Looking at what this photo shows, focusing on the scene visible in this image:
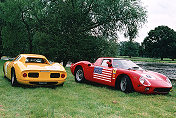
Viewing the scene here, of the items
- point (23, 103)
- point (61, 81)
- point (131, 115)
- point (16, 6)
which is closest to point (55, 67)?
point (61, 81)

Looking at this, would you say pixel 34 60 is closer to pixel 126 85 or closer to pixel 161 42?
pixel 126 85

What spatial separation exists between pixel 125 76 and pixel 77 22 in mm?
13722

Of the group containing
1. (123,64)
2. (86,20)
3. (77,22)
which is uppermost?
(86,20)

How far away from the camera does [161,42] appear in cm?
5938

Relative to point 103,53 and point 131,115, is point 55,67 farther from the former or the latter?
point 103,53

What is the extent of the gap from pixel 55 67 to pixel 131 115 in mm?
3953

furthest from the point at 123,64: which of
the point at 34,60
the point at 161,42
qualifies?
the point at 161,42

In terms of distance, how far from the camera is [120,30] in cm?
2184

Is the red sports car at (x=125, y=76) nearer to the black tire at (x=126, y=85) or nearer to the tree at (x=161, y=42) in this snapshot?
the black tire at (x=126, y=85)

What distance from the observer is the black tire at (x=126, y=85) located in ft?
22.2

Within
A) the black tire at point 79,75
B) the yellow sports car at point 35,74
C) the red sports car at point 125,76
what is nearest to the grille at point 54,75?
the yellow sports car at point 35,74

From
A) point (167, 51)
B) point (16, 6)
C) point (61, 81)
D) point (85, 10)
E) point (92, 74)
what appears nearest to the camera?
point (61, 81)

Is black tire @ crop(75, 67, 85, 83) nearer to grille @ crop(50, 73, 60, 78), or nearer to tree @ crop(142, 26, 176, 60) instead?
grille @ crop(50, 73, 60, 78)

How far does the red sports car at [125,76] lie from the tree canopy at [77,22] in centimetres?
987
